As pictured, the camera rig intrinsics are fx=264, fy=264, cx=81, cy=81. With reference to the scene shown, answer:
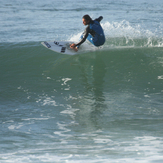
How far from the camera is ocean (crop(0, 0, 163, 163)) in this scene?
3375 millimetres

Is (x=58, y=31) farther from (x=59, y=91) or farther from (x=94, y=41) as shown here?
(x=59, y=91)

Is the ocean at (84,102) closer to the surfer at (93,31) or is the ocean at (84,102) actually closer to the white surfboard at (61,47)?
the white surfboard at (61,47)

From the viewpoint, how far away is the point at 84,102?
5.47 m

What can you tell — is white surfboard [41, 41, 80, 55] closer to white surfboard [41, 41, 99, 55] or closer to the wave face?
white surfboard [41, 41, 99, 55]

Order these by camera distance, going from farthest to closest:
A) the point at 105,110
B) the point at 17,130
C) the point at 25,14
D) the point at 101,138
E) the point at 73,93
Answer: the point at 25,14 → the point at 73,93 → the point at 105,110 → the point at 17,130 → the point at 101,138

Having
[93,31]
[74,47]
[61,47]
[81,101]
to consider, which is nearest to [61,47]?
[61,47]

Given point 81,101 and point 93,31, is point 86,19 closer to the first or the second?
point 93,31

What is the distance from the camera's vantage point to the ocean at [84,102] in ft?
11.1

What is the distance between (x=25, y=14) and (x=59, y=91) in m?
16.9

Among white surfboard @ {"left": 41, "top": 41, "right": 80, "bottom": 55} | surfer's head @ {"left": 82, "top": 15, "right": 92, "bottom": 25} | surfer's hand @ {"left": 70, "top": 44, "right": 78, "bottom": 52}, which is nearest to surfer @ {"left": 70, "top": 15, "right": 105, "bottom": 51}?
surfer's head @ {"left": 82, "top": 15, "right": 92, "bottom": 25}

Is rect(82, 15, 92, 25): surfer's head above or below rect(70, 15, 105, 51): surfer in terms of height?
above

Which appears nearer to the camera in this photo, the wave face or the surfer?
the wave face

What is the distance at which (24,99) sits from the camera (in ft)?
18.9

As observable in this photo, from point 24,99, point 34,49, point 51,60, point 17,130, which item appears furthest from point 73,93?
point 34,49
